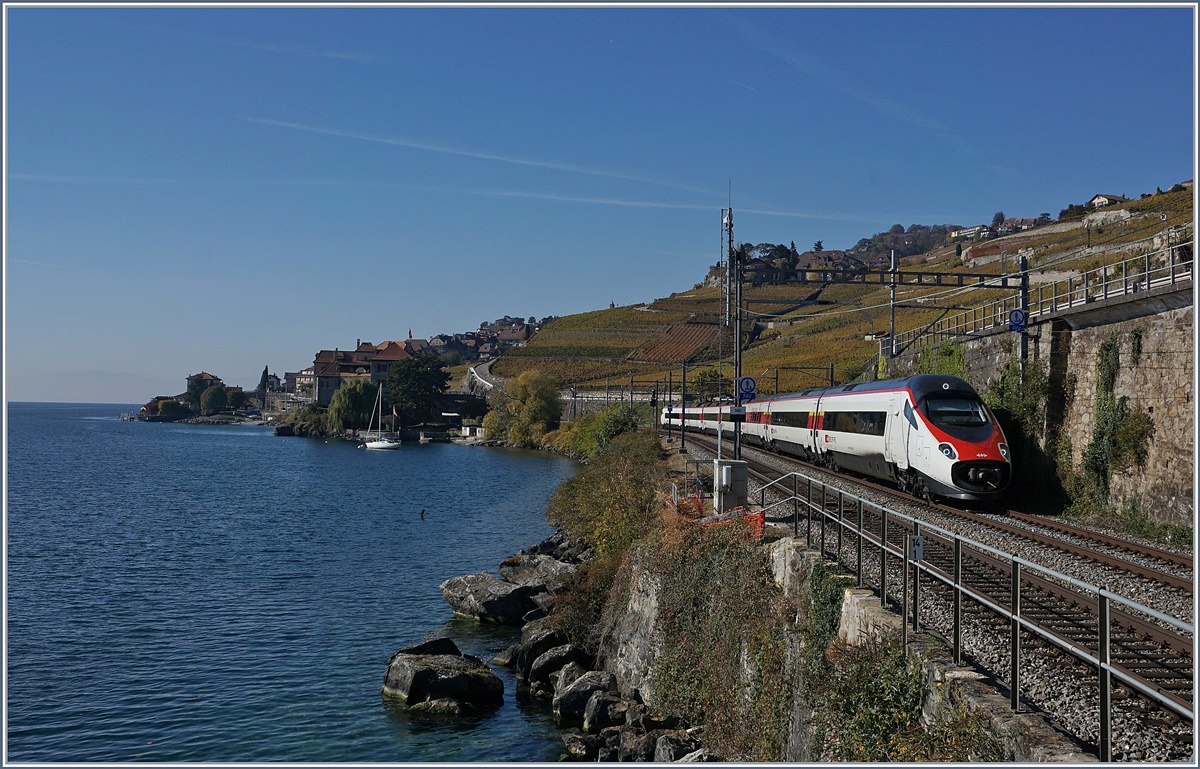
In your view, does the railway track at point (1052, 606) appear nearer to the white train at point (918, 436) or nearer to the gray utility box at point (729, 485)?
the gray utility box at point (729, 485)

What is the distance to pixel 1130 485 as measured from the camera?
2039cm

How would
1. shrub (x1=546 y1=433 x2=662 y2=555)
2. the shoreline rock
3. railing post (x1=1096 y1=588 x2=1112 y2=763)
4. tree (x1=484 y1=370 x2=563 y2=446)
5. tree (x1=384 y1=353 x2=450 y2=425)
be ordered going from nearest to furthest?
railing post (x1=1096 y1=588 x2=1112 y2=763) → the shoreline rock → shrub (x1=546 y1=433 x2=662 y2=555) → tree (x1=484 y1=370 x2=563 y2=446) → tree (x1=384 y1=353 x2=450 y2=425)

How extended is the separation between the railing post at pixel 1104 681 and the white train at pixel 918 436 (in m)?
14.9

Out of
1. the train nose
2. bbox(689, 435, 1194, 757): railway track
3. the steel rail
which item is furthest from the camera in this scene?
the train nose

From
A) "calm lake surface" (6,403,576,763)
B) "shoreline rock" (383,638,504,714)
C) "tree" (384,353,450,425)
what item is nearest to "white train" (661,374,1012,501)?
"shoreline rock" (383,638,504,714)

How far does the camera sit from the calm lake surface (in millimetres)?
18453

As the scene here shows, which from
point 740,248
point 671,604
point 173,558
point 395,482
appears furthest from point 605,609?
point 395,482

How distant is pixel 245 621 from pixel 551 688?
37.7 feet

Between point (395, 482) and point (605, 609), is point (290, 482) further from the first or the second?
point (605, 609)

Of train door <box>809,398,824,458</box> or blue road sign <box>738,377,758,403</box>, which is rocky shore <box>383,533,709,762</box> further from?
train door <box>809,398,824,458</box>

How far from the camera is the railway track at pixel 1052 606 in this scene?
7645 millimetres

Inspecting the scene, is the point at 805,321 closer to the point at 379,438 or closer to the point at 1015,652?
the point at 379,438

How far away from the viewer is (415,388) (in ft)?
472

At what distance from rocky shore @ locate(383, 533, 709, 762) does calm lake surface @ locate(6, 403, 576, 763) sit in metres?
0.51
